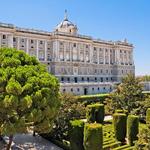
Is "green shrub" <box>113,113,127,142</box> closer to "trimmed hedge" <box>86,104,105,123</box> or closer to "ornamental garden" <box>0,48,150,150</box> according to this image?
"ornamental garden" <box>0,48,150,150</box>

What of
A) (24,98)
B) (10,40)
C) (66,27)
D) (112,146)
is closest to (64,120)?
(112,146)

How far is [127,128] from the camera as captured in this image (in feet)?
96.9

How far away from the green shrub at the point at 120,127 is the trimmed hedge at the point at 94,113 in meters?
5.42

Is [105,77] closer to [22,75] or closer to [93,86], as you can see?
[93,86]

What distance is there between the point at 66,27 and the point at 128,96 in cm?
5620

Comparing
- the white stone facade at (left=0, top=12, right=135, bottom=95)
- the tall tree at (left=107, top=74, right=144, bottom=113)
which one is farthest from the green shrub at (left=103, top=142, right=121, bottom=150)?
the white stone facade at (left=0, top=12, right=135, bottom=95)

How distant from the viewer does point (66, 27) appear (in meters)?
91.1

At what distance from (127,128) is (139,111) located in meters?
7.11

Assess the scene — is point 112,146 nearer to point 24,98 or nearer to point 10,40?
point 24,98

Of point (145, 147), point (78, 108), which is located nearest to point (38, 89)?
point (78, 108)

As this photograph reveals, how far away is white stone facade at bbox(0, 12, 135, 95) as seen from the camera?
73.4 metres

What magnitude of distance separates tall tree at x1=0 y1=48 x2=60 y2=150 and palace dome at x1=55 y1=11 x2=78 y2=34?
63.6 meters

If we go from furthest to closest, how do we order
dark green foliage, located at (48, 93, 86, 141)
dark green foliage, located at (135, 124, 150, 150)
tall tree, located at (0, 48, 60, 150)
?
dark green foliage, located at (48, 93, 86, 141)
tall tree, located at (0, 48, 60, 150)
dark green foliage, located at (135, 124, 150, 150)

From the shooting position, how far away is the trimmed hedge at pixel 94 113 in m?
35.3
